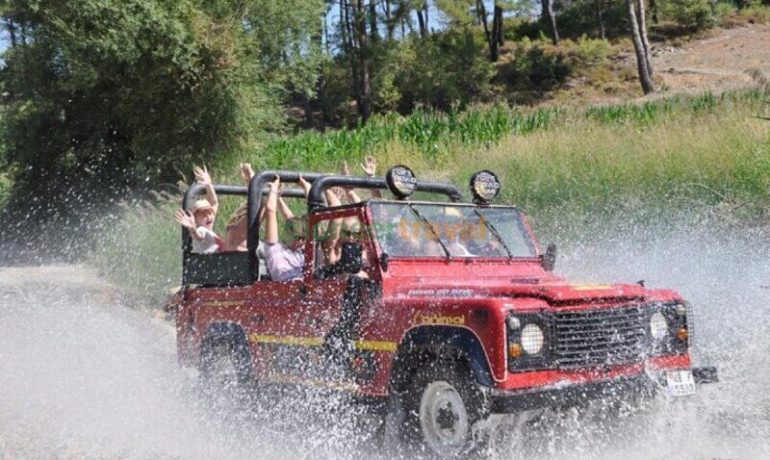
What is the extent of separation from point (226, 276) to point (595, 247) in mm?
6239

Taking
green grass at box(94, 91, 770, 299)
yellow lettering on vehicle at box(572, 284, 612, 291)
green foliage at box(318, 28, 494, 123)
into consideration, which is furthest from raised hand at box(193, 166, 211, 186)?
green foliage at box(318, 28, 494, 123)

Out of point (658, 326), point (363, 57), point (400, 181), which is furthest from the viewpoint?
point (363, 57)

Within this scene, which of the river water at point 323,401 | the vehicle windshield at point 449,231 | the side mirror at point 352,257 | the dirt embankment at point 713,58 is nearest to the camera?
the river water at point 323,401

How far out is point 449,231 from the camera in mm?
6926

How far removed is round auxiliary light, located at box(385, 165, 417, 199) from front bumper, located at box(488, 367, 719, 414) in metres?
2.07

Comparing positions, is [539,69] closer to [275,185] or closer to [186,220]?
[186,220]

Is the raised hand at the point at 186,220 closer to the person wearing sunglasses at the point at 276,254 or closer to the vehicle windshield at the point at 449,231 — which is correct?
the person wearing sunglasses at the point at 276,254

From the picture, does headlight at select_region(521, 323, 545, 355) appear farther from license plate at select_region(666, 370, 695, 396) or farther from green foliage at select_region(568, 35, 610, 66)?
green foliage at select_region(568, 35, 610, 66)

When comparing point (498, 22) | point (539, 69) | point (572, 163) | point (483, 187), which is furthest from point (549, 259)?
point (498, 22)

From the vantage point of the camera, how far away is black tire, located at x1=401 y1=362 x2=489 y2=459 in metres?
5.24

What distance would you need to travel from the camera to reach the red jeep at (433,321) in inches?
208

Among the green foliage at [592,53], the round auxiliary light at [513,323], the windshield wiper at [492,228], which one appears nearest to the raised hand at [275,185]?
the windshield wiper at [492,228]

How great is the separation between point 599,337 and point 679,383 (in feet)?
2.20

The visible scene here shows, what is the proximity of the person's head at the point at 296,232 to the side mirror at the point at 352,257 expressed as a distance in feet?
5.27
